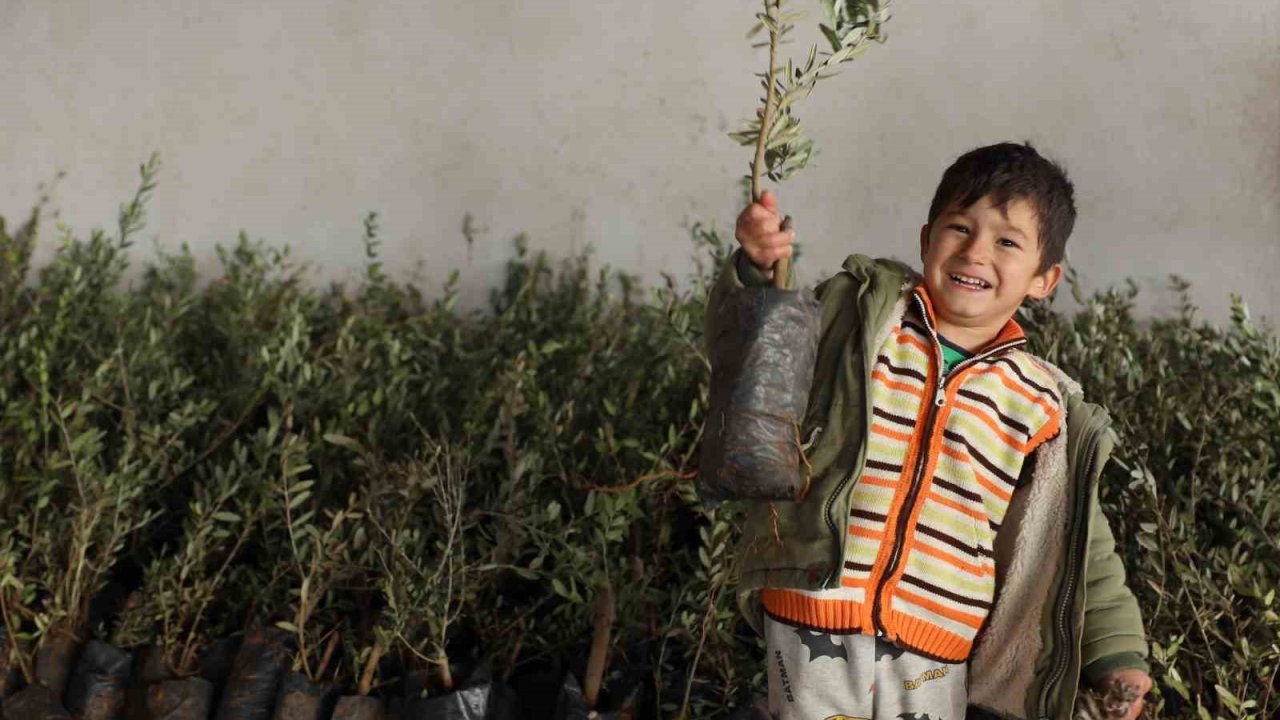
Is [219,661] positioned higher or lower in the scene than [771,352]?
lower

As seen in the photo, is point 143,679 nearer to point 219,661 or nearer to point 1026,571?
point 219,661

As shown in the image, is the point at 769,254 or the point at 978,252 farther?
the point at 978,252

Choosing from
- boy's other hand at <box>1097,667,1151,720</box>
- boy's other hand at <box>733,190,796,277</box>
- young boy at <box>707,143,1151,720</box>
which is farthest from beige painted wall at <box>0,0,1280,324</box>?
boy's other hand at <box>733,190,796,277</box>

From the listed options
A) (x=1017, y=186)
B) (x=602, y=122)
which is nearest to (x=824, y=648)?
(x=1017, y=186)

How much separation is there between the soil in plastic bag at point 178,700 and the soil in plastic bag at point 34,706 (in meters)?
0.21

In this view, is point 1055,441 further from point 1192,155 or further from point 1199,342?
point 1192,155

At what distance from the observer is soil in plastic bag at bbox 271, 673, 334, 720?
9.03 feet

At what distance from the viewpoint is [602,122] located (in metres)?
3.81

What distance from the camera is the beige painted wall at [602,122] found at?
352 centimetres

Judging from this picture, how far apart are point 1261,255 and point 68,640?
3.25 m

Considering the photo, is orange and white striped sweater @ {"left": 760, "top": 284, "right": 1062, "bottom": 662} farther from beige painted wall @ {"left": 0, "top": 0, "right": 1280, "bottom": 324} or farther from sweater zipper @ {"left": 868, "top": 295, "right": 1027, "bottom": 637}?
beige painted wall @ {"left": 0, "top": 0, "right": 1280, "bottom": 324}

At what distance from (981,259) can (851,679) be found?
2.20ft

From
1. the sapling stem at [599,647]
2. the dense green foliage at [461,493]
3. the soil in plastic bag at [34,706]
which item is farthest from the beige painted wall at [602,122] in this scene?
the soil in plastic bag at [34,706]

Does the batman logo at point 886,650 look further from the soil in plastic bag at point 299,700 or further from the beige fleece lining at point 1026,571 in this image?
the soil in plastic bag at point 299,700
